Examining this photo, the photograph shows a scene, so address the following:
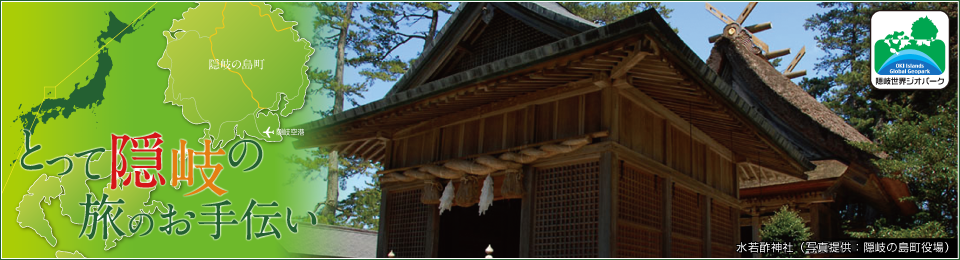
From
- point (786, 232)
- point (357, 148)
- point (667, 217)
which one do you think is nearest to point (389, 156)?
point (357, 148)

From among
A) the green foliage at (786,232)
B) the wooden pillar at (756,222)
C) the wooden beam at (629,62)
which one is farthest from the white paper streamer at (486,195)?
the wooden pillar at (756,222)

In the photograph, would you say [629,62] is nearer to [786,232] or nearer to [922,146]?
[786,232]

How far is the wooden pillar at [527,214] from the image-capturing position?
7941 mm

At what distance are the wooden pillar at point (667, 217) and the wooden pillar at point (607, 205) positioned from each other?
1.37 meters

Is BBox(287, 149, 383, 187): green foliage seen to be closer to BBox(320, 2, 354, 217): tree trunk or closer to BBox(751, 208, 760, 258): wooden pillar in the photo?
BBox(320, 2, 354, 217): tree trunk

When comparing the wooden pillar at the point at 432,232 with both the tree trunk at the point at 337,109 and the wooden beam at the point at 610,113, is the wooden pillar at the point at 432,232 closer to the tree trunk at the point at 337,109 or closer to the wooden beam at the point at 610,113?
the wooden beam at the point at 610,113

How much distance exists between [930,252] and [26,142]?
43.1 feet

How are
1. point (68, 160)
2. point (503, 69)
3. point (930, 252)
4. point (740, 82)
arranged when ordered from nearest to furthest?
point (503, 69) → point (68, 160) → point (930, 252) → point (740, 82)

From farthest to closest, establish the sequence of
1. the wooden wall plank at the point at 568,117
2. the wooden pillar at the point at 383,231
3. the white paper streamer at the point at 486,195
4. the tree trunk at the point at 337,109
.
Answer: the tree trunk at the point at 337,109
the wooden pillar at the point at 383,231
the white paper streamer at the point at 486,195
the wooden wall plank at the point at 568,117

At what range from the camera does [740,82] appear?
17828 mm

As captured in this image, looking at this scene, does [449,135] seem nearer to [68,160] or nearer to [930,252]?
[68,160]

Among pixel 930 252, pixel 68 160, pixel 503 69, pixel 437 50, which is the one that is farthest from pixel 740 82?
pixel 68 160

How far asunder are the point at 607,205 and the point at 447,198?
244 cm

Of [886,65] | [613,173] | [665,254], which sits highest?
[886,65]
